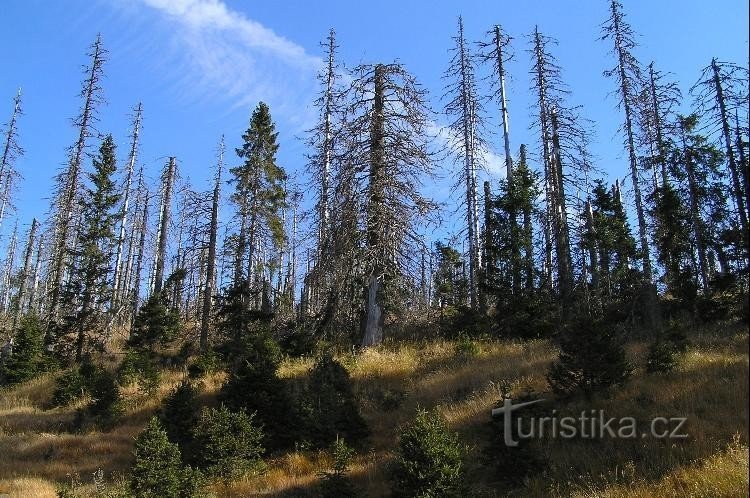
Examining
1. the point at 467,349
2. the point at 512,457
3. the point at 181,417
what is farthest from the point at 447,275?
the point at 512,457

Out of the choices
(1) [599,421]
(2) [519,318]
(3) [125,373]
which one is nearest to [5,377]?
(3) [125,373]

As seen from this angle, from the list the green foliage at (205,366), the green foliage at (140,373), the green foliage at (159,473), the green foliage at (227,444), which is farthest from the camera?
the green foliage at (205,366)

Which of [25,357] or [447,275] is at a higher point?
[447,275]

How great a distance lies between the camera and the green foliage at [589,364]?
35.4 ft

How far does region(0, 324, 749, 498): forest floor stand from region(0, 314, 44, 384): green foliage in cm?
550

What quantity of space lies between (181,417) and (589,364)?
31.7 feet

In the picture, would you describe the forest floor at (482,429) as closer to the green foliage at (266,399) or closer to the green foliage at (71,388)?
the green foliage at (71,388)

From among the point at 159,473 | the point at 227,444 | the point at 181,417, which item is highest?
the point at 181,417

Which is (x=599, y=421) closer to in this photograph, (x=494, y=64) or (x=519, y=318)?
(x=519, y=318)

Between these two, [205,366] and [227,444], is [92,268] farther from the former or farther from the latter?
[227,444]

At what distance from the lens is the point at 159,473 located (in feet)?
31.1

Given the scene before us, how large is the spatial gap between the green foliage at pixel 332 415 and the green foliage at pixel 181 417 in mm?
2943

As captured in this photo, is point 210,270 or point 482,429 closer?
point 482,429

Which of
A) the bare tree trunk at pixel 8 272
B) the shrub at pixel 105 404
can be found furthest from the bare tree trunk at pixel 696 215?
the bare tree trunk at pixel 8 272
